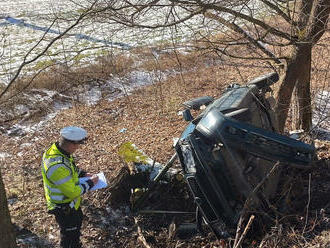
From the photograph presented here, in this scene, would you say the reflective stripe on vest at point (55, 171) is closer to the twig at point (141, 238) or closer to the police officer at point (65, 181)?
the police officer at point (65, 181)

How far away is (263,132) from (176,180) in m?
2.12

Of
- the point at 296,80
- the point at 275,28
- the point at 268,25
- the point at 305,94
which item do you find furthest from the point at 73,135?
the point at 305,94

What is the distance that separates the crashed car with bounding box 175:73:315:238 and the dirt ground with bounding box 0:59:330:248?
0.33m

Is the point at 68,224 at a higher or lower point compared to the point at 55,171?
lower

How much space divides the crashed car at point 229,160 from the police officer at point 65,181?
1.30 metres

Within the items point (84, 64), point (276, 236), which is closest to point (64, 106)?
point (84, 64)

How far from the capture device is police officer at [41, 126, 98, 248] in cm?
422

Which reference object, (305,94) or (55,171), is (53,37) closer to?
(305,94)

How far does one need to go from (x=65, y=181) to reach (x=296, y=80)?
4.74 m

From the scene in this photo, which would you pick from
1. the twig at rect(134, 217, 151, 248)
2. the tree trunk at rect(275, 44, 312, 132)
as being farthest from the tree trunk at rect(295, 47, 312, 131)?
the twig at rect(134, 217, 151, 248)

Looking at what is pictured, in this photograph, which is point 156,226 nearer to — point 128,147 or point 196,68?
point 128,147

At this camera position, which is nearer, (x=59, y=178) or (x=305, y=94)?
(x=59, y=178)

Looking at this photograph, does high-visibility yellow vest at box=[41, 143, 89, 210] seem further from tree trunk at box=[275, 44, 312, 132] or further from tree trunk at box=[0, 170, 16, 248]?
tree trunk at box=[275, 44, 312, 132]

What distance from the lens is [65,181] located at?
423 cm
